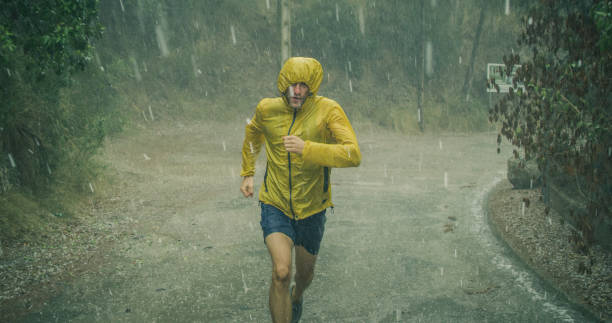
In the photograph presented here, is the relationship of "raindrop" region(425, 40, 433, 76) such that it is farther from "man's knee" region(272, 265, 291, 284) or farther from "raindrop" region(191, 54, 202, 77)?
"man's knee" region(272, 265, 291, 284)

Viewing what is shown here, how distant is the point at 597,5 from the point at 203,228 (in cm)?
559

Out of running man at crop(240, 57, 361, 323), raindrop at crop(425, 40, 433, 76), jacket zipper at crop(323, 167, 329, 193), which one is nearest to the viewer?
running man at crop(240, 57, 361, 323)

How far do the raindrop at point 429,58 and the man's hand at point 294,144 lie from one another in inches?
1035

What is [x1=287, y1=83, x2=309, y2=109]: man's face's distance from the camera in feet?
12.1

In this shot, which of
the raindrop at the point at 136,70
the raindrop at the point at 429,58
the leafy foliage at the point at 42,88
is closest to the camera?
the leafy foliage at the point at 42,88

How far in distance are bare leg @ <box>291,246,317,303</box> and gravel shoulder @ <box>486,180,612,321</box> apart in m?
2.26

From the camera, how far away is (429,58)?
28.5m

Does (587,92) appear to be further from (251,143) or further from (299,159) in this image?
(251,143)

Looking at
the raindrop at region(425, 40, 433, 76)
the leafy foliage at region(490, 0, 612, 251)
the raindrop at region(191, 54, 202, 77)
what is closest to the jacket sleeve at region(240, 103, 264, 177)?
the leafy foliage at region(490, 0, 612, 251)

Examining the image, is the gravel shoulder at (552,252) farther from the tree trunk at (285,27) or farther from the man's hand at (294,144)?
the tree trunk at (285,27)

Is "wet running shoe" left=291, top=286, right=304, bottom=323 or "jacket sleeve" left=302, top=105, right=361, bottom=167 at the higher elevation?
"jacket sleeve" left=302, top=105, right=361, bottom=167

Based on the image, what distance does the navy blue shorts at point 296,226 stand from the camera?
376 centimetres

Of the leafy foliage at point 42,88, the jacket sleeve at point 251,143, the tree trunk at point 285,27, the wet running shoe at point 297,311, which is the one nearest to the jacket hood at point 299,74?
the jacket sleeve at point 251,143

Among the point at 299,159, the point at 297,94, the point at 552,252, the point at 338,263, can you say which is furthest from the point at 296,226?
the point at 552,252
